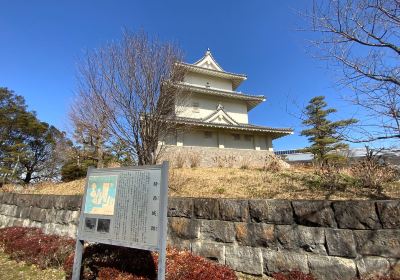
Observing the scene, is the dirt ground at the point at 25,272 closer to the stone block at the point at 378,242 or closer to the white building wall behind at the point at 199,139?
the stone block at the point at 378,242

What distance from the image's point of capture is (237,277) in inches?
151

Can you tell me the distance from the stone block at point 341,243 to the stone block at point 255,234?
77 centimetres

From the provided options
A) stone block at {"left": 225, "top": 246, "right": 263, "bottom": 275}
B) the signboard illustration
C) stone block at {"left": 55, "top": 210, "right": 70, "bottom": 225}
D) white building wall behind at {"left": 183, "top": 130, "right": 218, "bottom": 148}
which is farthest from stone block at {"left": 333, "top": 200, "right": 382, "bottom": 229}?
white building wall behind at {"left": 183, "top": 130, "right": 218, "bottom": 148}

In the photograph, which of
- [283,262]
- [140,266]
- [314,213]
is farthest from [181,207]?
[314,213]

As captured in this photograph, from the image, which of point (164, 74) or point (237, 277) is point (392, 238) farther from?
point (164, 74)

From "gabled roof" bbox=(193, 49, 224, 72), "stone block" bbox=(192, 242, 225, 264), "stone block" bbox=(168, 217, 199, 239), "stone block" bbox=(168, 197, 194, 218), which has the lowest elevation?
"stone block" bbox=(192, 242, 225, 264)

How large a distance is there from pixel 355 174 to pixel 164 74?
6177mm

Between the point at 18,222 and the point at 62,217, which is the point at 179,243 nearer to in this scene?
the point at 62,217

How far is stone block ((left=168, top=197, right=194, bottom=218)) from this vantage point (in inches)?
184

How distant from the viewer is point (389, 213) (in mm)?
3105

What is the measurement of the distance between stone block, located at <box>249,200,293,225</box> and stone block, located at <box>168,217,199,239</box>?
1.14 meters

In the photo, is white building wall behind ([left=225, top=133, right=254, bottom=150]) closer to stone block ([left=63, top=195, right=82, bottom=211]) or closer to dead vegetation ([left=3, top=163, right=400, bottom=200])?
dead vegetation ([left=3, top=163, right=400, bottom=200])

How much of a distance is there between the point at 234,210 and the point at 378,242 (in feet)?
6.51

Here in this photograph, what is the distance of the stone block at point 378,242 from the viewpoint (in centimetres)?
306
